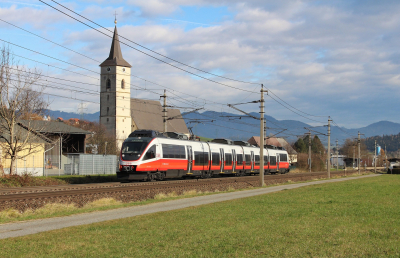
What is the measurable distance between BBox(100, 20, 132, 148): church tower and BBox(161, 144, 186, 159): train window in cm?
8586

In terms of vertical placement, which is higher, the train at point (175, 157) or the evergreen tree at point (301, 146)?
the evergreen tree at point (301, 146)

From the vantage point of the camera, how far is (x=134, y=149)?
32.1 m

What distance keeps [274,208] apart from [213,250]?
8.29m

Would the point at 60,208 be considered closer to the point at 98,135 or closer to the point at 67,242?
the point at 67,242

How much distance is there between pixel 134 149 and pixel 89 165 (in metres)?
16.0

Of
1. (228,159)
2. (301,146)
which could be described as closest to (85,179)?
(228,159)

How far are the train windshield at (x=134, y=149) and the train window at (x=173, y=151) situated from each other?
194 cm

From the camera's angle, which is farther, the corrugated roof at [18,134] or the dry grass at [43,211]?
the corrugated roof at [18,134]

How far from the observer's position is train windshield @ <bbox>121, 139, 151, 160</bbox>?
31781 millimetres

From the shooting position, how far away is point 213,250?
30.2 feet

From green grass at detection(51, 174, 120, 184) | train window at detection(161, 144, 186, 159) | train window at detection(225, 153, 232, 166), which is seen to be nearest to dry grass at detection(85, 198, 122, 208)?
train window at detection(161, 144, 186, 159)

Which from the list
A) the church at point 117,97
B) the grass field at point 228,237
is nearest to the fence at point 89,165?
the grass field at point 228,237

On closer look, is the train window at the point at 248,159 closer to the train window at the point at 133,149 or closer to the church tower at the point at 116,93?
the train window at the point at 133,149

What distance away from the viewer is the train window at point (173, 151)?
34125 mm
